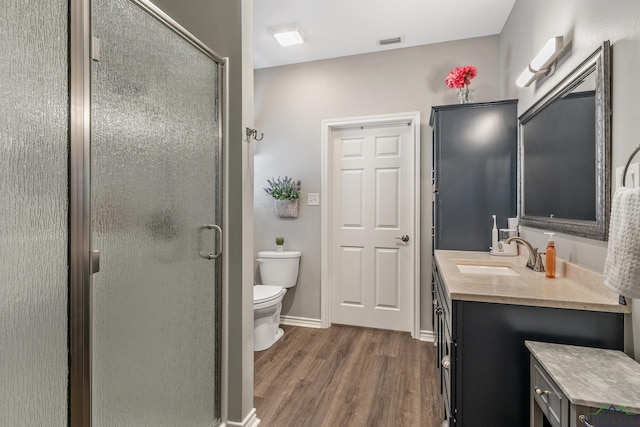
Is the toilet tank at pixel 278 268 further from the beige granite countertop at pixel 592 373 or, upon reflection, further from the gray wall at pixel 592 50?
the beige granite countertop at pixel 592 373

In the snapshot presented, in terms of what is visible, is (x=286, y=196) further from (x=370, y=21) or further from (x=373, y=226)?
(x=370, y=21)

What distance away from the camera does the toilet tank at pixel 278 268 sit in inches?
121

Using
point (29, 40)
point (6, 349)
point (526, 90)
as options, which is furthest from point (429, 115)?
point (6, 349)

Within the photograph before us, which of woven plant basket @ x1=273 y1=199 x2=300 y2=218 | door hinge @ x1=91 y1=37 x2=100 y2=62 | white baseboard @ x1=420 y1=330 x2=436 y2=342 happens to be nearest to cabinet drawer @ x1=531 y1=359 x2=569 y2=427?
door hinge @ x1=91 y1=37 x2=100 y2=62

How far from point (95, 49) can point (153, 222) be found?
60 centimetres

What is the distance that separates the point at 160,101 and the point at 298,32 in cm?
175

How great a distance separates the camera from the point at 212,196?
1.59m

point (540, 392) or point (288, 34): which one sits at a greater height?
point (288, 34)

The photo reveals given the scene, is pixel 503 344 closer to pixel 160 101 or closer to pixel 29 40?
pixel 160 101

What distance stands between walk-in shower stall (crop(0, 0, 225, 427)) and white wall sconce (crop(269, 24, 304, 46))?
1.24 meters

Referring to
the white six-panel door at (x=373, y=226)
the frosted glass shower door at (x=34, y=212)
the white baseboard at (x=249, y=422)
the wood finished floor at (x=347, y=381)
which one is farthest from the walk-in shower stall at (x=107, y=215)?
the white six-panel door at (x=373, y=226)

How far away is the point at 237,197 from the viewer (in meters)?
1.66

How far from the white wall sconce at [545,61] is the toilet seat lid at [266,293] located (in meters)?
2.31

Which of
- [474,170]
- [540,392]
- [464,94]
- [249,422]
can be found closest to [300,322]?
[249,422]
